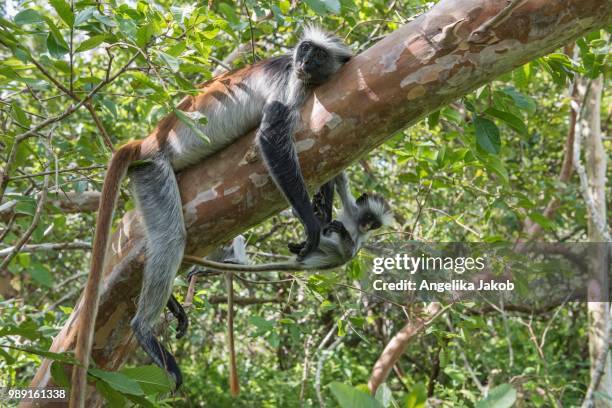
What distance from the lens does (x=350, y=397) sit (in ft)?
3.48

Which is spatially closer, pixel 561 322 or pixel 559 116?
pixel 559 116

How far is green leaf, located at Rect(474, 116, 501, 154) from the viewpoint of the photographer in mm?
2957

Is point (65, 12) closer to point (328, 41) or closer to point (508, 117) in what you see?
point (328, 41)

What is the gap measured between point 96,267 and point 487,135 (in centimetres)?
186

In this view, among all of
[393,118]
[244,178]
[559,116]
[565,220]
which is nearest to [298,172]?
[244,178]

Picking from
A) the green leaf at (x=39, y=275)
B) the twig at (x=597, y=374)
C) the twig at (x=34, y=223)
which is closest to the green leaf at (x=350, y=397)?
the twig at (x=34, y=223)

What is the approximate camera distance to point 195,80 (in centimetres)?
686

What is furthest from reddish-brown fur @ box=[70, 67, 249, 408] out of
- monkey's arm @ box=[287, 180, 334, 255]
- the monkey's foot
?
monkey's arm @ box=[287, 180, 334, 255]

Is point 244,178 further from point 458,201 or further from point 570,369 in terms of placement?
point 570,369

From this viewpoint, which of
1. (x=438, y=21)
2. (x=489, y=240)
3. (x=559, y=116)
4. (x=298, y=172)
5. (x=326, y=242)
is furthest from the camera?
(x=559, y=116)

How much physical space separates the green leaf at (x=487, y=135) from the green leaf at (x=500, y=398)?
6.43 feet

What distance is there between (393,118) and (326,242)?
3.92 ft

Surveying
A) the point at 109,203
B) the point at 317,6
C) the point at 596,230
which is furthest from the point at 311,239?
the point at 596,230

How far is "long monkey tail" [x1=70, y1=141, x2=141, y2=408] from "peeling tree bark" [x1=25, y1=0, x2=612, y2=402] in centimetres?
20
